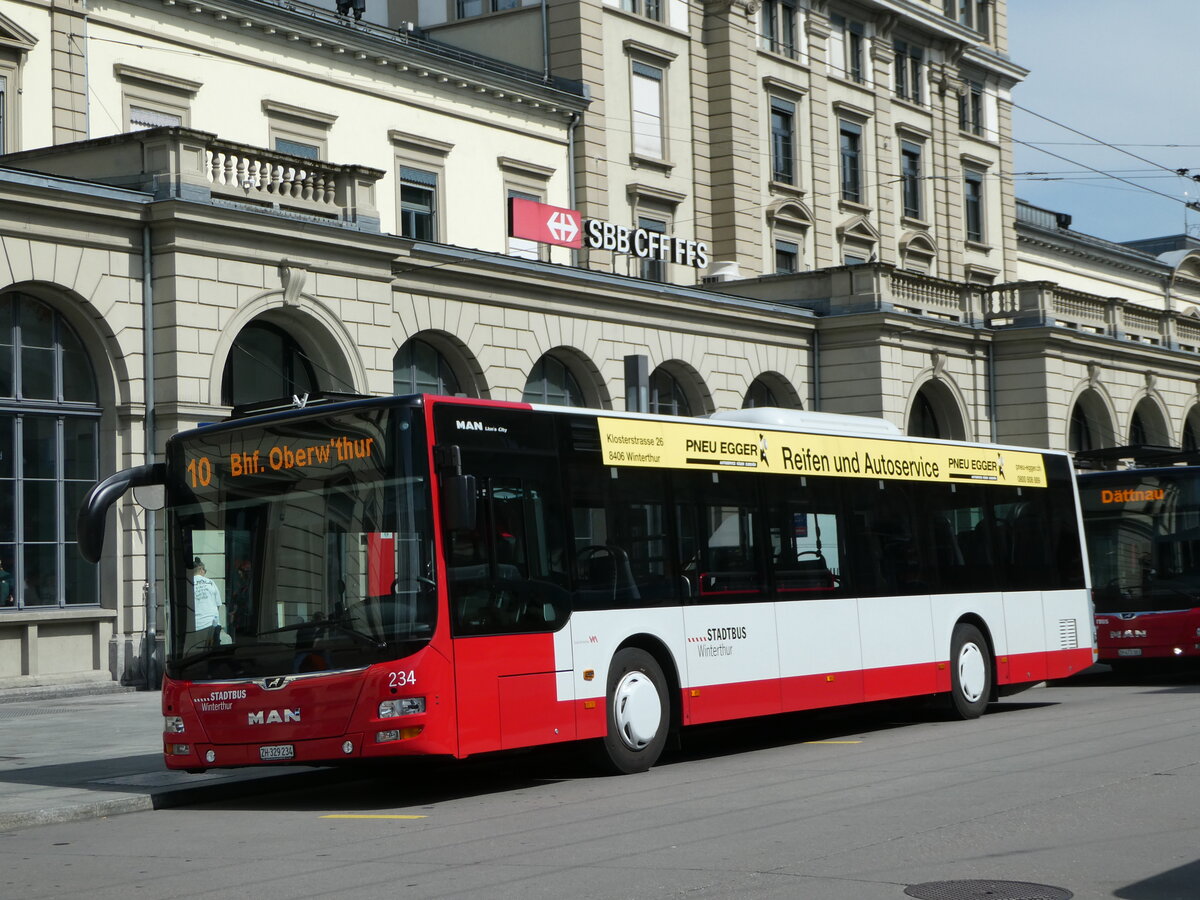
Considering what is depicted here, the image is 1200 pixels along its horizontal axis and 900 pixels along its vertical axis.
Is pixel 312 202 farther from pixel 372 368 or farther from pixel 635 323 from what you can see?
pixel 635 323

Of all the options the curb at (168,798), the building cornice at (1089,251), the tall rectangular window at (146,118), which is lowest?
the curb at (168,798)

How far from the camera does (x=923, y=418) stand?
40.3 meters

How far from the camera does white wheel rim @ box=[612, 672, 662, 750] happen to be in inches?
537

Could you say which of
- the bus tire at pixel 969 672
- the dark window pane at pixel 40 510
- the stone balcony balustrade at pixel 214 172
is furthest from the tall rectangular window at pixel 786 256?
the bus tire at pixel 969 672

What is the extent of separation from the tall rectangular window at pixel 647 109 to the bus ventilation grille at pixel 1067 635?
22.4 m

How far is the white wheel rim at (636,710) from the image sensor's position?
537 inches

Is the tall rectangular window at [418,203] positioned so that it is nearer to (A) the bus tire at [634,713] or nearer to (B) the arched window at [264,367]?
(B) the arched window at [264,367]

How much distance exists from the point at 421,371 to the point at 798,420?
42.8ft

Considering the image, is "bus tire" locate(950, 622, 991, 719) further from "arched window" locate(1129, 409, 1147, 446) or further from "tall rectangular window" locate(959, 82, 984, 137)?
"tall rectangular window" locate(959, 82, 984, 137)

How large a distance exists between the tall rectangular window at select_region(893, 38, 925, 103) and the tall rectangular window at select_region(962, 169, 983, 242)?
340 cm

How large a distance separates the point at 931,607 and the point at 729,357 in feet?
57.2

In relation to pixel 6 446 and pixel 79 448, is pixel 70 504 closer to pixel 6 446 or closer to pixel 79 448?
pixel 79 448

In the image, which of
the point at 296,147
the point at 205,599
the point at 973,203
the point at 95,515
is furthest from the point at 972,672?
the point at 973,203

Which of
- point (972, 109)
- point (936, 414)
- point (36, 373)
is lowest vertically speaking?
point (36, 373)
